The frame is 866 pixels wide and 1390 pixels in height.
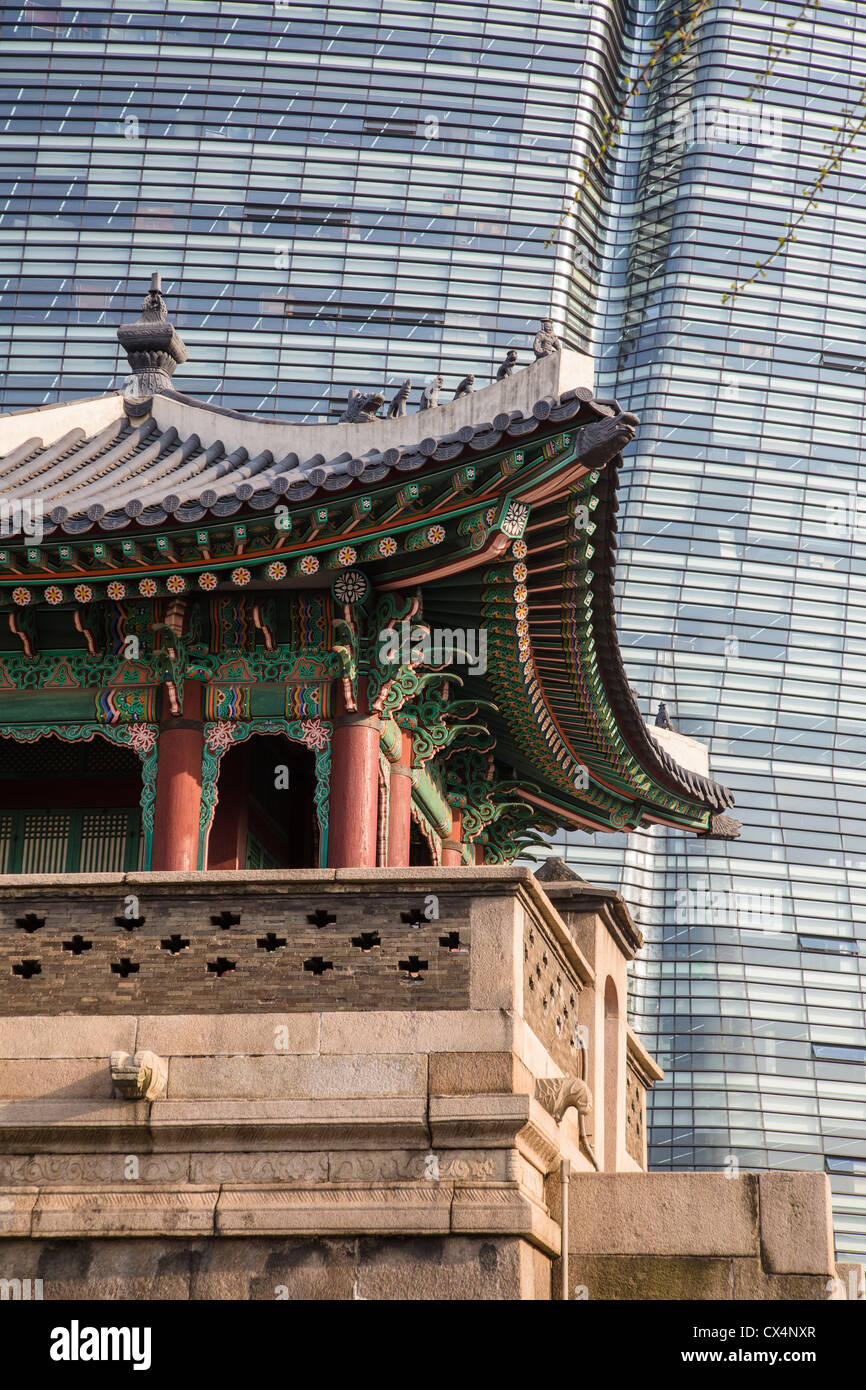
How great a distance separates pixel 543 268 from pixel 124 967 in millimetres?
66878

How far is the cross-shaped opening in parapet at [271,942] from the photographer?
11.9 meters

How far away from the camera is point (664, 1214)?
11.7 metres

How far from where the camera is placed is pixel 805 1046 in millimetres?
64938

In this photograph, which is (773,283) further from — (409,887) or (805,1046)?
(409,887)

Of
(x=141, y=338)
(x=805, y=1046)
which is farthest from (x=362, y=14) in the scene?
(x=141, y=338)

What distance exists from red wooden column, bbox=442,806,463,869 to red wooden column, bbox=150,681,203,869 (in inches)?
171

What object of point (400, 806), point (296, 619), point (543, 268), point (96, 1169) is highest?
point (543, 268)

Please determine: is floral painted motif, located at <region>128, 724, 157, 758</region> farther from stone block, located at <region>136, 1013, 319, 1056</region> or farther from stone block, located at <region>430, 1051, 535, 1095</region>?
stone block, located at <region>430, 1051, 535, 1095</region>

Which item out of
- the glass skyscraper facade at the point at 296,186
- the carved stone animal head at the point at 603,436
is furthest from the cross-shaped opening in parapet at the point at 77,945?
the glass skyscraper facade at the point at 296,186

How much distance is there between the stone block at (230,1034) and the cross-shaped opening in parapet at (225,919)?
0.62 meters

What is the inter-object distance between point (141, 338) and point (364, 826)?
6.95 metres

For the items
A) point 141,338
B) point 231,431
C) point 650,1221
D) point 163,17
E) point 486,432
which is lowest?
point 650,1221

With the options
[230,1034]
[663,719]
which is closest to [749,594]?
[663,719]

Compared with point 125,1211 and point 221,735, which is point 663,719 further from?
point 125,1211
